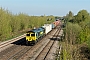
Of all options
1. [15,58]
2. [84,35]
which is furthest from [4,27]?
[15,58]

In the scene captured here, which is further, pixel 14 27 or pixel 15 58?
pixel 14 27

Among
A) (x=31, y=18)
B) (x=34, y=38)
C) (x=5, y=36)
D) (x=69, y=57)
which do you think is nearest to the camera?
(x=69, y=57)

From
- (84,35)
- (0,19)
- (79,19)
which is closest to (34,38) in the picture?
(84,35)

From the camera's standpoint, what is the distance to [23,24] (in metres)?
65.6

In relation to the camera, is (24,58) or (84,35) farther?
(84,35)

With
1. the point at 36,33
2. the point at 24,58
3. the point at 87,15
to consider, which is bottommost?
the point at 24,58

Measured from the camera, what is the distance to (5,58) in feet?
73.1

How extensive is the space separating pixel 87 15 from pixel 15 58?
104ft

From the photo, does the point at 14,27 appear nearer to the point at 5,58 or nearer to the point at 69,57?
the point at 5,58

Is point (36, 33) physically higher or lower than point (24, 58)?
higher

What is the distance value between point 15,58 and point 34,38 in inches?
374

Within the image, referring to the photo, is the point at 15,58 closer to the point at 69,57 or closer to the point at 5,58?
the point at 5,58

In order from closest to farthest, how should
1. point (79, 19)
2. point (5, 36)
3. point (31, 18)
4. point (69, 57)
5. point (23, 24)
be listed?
point (69, 57) → point (5, 36) → point (79, 19) → point (23, 24) → point (31, 18)

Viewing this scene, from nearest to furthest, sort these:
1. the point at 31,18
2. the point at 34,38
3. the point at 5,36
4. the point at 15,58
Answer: the point at 15,58, the point at 34,38, the point at 5,36, the point at 31,18
